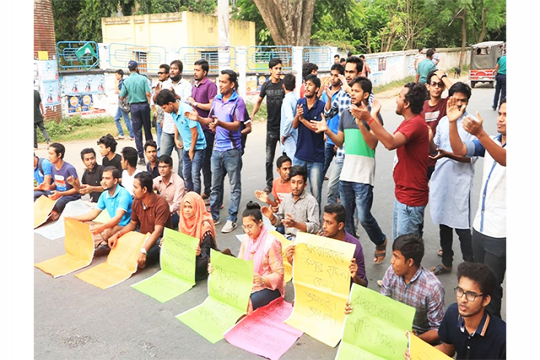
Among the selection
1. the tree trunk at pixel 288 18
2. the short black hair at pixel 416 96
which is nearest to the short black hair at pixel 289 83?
the short black hair at pixel 416 96

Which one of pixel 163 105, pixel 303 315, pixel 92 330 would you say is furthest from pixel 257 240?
pixel 163 105

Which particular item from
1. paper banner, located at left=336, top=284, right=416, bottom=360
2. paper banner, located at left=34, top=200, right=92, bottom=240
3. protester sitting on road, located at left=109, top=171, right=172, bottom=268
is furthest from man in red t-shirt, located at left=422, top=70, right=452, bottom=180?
paper banner, located at left=34, top=200, right=92, bottom=240

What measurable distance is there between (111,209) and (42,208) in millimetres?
1636

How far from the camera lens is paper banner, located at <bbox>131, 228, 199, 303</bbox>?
15.4ft

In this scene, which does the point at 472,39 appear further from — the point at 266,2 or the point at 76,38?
the point at 76,38

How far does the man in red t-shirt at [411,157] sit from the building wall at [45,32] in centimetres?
1135

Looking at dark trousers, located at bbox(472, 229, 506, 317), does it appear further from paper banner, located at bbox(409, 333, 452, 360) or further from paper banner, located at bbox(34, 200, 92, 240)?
paper banner, located at bbox(34, 200, 92, 240)

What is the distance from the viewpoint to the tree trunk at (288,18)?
19.8 metres

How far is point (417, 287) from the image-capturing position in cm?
355

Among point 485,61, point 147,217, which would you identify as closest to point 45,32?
point 147,217

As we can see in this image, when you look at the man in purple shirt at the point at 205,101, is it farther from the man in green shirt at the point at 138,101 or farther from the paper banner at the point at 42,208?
the man in green shirt at the point at 138,101

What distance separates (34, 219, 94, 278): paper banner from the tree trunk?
52.8 feet

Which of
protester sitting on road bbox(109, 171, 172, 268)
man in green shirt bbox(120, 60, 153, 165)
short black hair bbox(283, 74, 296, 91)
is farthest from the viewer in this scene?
man in green shirt bbox(120, 60, 153, 165)

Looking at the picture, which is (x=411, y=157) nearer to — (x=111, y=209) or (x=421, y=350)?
(x=421, y=350)
